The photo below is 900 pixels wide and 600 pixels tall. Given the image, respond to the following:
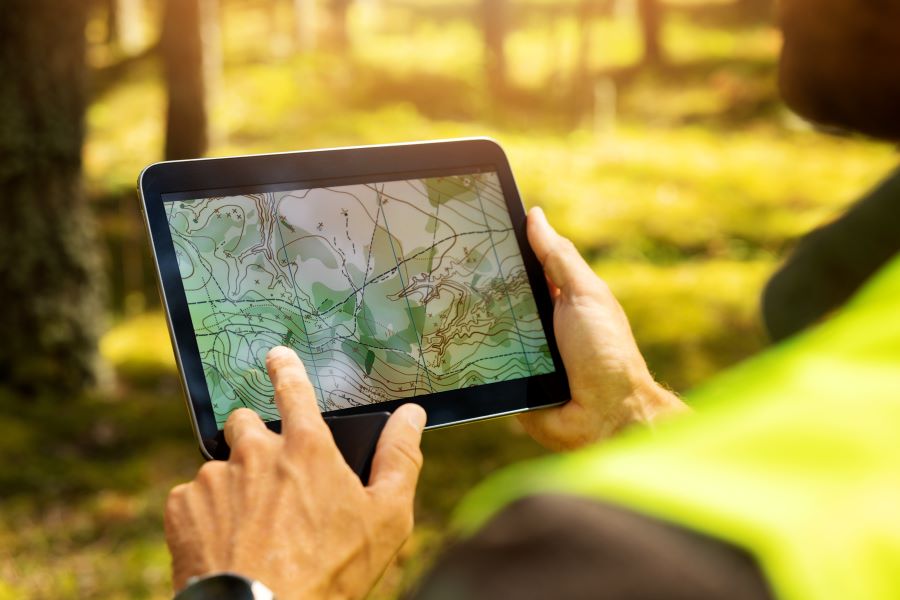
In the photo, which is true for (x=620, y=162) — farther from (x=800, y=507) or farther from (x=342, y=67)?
(x=800, y=507)

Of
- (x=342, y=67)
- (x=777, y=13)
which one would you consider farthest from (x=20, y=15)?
(x=342, y=67)

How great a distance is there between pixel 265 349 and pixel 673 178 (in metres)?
9.40

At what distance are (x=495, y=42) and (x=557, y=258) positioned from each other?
1353 centimetres

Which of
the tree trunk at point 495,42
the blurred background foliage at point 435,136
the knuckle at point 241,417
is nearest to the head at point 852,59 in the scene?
the knuckle at point 241,417

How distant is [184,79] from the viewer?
791 centimetres

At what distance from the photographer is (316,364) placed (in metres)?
1.87

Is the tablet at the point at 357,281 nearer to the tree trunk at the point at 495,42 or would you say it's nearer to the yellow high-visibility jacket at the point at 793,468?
the yellow high-visibility jacket at the point at 793,468

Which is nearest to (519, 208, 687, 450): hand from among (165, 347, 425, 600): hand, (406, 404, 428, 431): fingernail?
(406, 404, 428, 431): fingernail

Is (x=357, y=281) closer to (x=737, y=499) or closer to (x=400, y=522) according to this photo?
(x=400, y=522)

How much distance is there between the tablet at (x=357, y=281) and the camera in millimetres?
1823

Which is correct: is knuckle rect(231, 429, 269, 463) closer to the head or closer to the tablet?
the tablet

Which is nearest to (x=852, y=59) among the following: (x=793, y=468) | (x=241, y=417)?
(x=793, y=468)

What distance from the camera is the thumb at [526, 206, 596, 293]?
2.08 metres

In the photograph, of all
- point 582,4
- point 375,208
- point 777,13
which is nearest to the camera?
point 777,13
